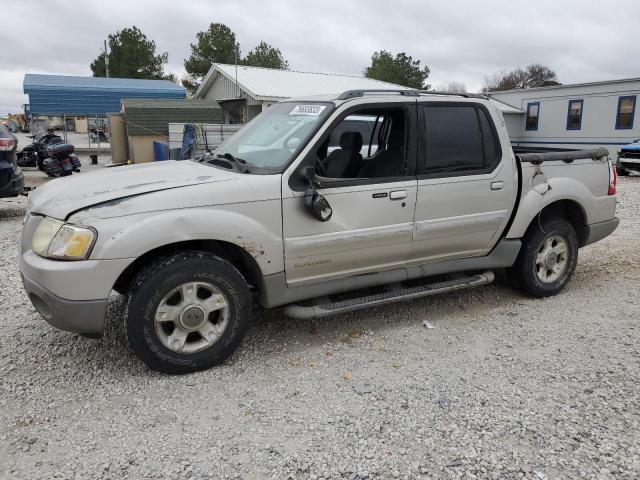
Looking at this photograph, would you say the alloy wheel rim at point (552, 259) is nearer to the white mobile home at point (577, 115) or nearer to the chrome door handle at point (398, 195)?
the chrome door handle at point (398, 195)

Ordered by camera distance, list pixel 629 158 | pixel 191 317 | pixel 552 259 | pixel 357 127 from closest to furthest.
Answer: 1. pixel 191 317
2. pixel 357 127
3. pixel 552 259
4. pixel 629 158

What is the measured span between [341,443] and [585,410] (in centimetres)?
151

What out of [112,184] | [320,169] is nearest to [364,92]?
[320,169]

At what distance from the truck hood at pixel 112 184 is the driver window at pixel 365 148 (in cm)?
91

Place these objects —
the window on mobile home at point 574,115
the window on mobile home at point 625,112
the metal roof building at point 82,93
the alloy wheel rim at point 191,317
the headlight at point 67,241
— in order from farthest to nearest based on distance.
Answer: the metal roof building at point 82,93
the window on mobile home at point 574,115
the window on mobile home at point 625,112
the alloy wheel rim at point 191,317
the headlight at point 67,241

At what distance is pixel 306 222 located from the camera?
368 cm

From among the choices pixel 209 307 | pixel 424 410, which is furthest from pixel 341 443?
pixel 209 307

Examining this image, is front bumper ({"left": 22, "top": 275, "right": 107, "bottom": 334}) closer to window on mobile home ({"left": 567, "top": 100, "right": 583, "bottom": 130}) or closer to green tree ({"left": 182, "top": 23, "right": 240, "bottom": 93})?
window on mobile home ({"left": 567, "top": 100, "right": 583, "bottom": 130})

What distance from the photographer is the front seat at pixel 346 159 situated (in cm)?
415

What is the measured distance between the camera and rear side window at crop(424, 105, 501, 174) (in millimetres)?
4230

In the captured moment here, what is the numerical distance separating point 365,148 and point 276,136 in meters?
0.96

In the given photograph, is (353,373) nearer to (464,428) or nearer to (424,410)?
(424,410)

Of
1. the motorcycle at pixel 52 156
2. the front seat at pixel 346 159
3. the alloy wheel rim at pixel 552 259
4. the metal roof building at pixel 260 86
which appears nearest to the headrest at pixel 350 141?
the front seat at pixel 346 159

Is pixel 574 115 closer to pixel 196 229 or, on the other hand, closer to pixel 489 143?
pixel 489 143
